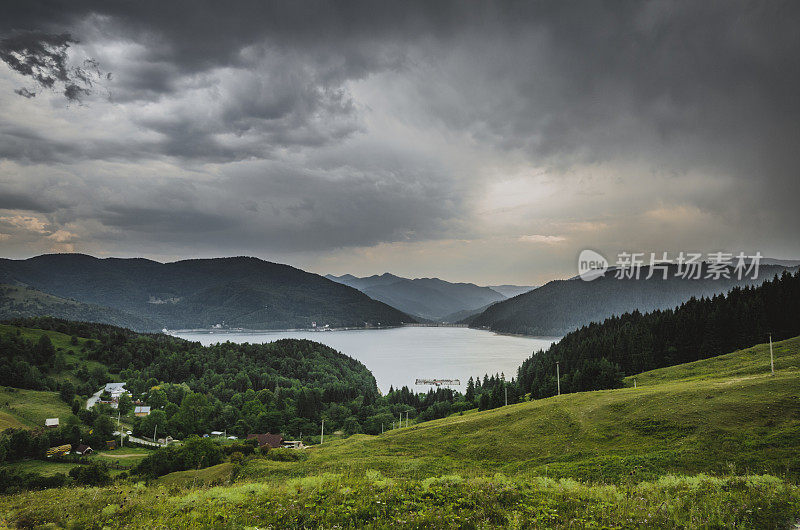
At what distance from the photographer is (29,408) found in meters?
89.8

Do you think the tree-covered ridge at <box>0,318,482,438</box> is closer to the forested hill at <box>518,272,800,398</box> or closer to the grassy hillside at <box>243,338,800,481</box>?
the forested hill at <box>518,272,800,398</box>

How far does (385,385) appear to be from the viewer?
14012 centimetres

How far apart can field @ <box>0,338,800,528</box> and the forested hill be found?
29.1 meters

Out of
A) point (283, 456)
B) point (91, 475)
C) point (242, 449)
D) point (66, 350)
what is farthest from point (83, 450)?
point (66, 350)

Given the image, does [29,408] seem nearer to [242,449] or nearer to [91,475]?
[91,475]

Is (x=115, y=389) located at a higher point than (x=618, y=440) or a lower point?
lower

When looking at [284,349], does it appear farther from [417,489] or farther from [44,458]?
[417,489]

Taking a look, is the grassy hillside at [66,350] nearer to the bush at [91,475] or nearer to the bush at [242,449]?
the bush at [91,475]

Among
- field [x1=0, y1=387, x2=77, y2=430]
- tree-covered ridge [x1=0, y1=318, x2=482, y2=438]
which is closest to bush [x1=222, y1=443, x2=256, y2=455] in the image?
tree-covered ridge [x1=0, y1=318, x2=482, y2=438]

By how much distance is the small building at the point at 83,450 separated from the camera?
219ft

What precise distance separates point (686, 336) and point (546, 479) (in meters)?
77.3

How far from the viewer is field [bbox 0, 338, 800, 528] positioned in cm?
816

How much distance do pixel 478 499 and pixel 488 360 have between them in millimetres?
174302

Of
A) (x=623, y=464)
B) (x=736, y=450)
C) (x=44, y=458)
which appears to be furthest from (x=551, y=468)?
(x=44, y=458)
